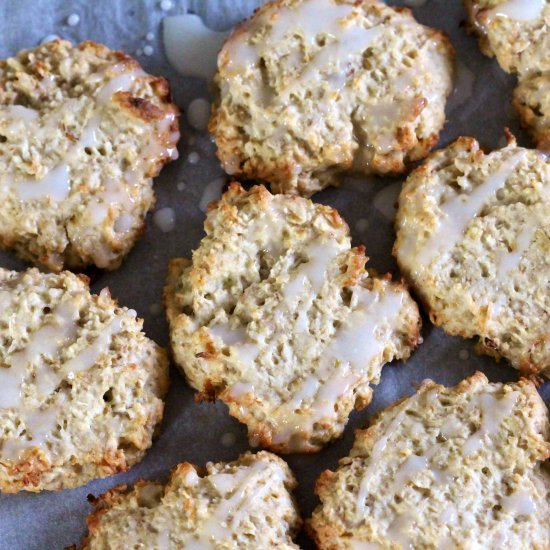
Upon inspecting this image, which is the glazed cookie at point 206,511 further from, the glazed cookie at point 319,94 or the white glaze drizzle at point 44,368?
the glazed cookie at point 319,94

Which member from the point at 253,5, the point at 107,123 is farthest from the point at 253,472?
the point at 253,5

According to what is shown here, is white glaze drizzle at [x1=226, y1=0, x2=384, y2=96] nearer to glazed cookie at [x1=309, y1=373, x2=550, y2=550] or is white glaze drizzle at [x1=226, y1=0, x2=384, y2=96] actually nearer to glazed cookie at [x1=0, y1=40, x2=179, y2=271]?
glazed cookie at [x1=0, y1=40, x2=179, y2=271]

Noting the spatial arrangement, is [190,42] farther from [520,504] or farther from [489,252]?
[520,504]

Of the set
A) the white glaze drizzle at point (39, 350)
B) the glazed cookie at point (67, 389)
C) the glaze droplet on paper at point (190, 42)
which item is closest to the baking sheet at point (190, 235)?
the glaze droplet on paper at point (190, 42)

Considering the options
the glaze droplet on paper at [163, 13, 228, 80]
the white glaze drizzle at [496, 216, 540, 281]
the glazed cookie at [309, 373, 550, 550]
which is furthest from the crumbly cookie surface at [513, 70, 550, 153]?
the glaze droplet on paper at [163, 13, 228, 80]

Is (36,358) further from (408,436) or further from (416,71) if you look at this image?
(416,71)

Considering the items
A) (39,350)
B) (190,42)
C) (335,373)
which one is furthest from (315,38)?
(39,350)

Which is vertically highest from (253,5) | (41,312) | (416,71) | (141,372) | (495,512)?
(253,5)
